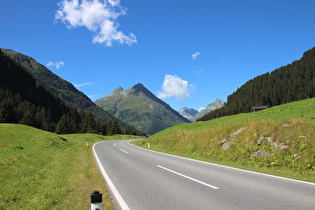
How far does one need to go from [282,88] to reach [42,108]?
12185cm

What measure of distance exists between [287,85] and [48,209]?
364 ft

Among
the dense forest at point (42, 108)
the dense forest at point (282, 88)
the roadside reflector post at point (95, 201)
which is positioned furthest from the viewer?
the dense forest at point (282, 88)

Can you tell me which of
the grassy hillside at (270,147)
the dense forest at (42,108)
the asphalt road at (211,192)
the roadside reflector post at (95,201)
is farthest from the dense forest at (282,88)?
the roadside reflector post at (95,201)

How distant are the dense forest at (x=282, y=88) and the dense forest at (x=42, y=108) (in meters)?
68.9

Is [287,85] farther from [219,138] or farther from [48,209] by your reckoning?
[48,209]

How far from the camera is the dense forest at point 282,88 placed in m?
82.9

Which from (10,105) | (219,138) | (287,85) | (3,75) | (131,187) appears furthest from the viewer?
(3,75)

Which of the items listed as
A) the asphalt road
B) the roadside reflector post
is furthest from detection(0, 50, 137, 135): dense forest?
the roadside reflector post

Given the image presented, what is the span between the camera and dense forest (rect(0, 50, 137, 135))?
7419 centimetres

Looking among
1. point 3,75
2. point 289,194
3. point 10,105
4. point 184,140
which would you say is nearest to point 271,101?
point 184,140

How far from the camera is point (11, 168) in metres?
9.48

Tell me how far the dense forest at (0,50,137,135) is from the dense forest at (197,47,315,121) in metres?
68.9

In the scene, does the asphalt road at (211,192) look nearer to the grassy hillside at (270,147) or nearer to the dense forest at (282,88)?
the grassy hillside at (270,147)

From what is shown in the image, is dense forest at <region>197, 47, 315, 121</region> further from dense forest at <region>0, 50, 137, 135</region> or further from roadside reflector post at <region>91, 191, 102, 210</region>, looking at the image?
roadside reflector post at <region>91, 191, 102, 210</region>
